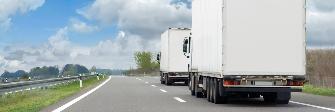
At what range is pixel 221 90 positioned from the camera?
14.3 m

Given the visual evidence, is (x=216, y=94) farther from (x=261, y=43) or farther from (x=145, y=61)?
(x=145, y=61)

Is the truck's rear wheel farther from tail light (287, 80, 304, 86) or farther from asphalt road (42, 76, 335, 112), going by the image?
tail light (287, 80, 304, 86)

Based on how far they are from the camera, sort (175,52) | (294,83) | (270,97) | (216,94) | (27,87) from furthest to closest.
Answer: (175,52) → (27,87) → (270,97) → (216,94) → (294,83)

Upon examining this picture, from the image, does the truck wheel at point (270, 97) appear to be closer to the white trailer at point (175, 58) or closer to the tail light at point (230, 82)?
the tail light at point (230, 82)

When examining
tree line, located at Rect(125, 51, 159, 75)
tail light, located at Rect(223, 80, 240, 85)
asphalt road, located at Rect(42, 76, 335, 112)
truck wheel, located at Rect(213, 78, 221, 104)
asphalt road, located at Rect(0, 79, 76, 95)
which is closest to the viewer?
asphalt road, located at Rect(42, 76, 335, 112)

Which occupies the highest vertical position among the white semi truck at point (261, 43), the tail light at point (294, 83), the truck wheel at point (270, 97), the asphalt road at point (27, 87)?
the white semi truck at point (261, 43)

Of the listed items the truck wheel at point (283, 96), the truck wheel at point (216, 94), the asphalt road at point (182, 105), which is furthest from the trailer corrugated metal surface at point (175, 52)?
the truck wheel at point (283, 96)

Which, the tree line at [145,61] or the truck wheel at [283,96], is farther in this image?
the tree line at [145,61]

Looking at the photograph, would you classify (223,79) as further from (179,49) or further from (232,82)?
(179,49)

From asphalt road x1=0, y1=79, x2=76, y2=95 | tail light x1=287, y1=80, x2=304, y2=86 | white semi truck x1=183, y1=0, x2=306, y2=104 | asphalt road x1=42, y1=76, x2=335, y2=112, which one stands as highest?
white semi truck x1=183, y1=0, x2=306, y2=104

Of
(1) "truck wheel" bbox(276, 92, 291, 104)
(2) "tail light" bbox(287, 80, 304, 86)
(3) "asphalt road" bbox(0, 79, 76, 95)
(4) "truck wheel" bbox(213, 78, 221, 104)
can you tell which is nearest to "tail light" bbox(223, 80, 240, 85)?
(4) "truck wheel" bbox(213, 78, 221, 104)

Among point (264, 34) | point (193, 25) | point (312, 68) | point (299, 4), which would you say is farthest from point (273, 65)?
point (312, 68)

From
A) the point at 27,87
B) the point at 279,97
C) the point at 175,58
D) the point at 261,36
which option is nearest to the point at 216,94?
the point at 279,97

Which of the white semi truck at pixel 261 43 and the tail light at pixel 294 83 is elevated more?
the white semi truck at pixel 261 43
